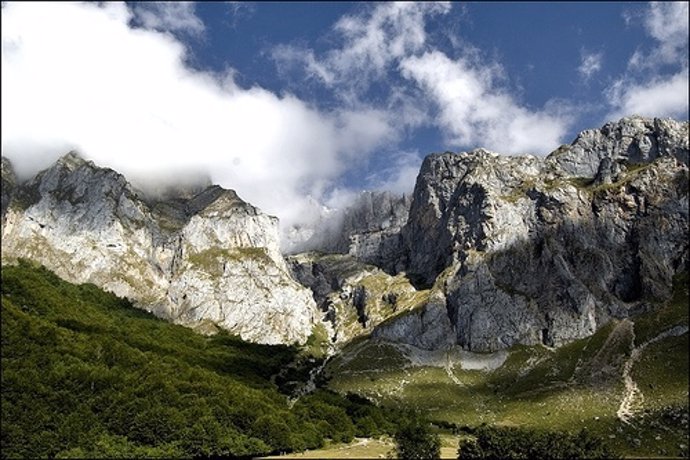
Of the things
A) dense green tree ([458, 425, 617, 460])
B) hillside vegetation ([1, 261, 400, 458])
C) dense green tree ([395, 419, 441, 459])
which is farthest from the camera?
dense green tree ([458, 425, 617, 460])

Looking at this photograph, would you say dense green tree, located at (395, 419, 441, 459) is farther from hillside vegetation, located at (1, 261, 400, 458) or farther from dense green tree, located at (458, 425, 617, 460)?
hillside vegetation, located at (1, 261, 400, 458)

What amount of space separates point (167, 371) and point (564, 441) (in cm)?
10705

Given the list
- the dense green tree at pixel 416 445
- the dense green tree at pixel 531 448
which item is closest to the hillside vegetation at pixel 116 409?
the dense green tree at pixel 416 445

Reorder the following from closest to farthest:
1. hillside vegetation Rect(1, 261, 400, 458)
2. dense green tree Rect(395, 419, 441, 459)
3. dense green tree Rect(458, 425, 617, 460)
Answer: hillside vegetation Rect(1, 261, 400, 458) < dense green tree Rect(395, 419, 441, 459) < dense green tree Rect(458, 425, 617, 460)

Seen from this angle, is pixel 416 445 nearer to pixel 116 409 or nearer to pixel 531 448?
pixel 531 448

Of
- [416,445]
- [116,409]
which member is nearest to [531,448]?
[416,445]

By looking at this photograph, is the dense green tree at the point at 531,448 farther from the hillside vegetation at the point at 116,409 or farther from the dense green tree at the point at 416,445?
the hillside vegetation at the point at 116,409

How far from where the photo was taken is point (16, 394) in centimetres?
12506

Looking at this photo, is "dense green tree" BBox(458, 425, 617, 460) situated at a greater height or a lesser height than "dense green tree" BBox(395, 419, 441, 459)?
lesser

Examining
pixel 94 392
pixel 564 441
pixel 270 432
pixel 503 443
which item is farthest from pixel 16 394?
pixel 564 441

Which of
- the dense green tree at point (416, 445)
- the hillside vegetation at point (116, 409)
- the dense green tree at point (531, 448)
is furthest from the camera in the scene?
the dense green tree at point (531, 448)

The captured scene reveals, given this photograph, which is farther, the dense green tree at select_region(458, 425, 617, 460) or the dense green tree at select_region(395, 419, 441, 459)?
the dense green tree at select_region(458, 425, 617, 460)

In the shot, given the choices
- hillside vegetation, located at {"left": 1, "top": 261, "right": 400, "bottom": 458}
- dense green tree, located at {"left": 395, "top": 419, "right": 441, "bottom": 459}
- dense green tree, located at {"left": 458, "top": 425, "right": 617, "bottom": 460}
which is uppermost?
hillside vegetation, located at {"left": 1, "top": 261, "right": 400, "bottom": 458}

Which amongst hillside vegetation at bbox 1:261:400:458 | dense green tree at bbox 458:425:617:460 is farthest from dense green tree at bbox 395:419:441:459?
hillside vegetation at bbox 1:261:400:458
